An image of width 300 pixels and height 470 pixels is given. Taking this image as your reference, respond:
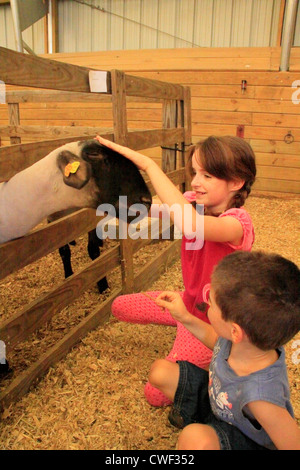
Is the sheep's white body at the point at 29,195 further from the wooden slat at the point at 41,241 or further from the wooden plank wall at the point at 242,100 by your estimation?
the wooden plank wall at the point at 242,100

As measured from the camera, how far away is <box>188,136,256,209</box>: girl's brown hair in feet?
5.18

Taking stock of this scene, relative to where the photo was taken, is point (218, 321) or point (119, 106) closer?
point (218, 321)

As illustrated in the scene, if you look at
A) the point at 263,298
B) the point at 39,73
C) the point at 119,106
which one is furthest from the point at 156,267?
the point at 263,298

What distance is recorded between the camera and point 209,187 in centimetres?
163

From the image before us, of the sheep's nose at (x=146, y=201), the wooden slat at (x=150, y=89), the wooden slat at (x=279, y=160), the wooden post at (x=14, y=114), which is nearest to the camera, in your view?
the sheep's nose at (x=146, y=201)

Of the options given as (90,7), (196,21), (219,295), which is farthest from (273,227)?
(90,7)

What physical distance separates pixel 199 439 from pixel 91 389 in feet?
2.68

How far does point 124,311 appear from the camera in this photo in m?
2.08

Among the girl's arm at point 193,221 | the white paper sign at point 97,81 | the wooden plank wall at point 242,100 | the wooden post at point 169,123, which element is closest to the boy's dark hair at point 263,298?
the girl's arm at point 193,221

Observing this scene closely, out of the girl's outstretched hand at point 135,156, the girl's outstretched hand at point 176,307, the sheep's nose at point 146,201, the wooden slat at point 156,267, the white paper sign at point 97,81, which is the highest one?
the white paper sign at point 97,81

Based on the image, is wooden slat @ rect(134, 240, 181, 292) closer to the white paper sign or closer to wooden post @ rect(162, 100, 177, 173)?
wooden post @ rect(162, 100, 177, 173)

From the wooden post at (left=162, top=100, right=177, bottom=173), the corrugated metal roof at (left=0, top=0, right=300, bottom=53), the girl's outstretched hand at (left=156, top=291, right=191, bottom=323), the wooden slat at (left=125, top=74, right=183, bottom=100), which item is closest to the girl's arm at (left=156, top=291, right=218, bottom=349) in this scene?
the girl's outstretched hand at (left=156, top=291, right=191, bottom=323)

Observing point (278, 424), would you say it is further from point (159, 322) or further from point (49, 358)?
point (49, 358)

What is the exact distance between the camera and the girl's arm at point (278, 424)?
1.09 metres
